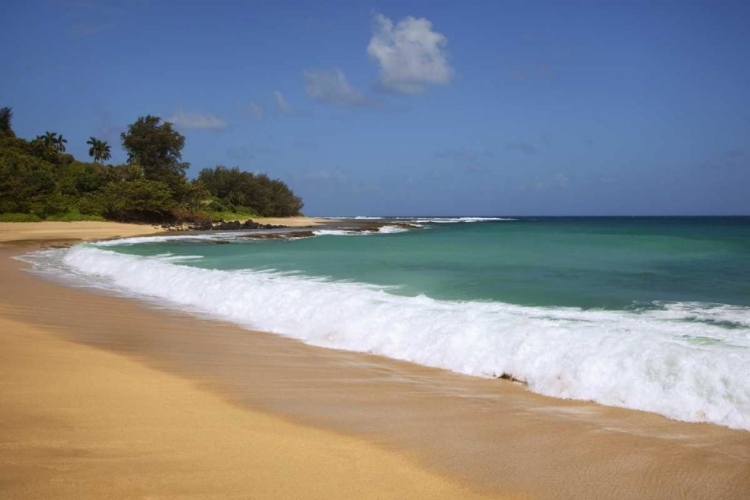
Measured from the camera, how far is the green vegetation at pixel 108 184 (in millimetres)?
40450

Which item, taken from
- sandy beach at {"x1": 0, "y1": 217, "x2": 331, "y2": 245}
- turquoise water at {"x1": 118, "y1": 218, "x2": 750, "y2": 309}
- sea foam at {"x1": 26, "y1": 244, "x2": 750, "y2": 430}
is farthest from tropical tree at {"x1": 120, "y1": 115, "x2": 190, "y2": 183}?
sea foam at {"x1": 26, "y1": 244, "x2": 750, "y2": 430}

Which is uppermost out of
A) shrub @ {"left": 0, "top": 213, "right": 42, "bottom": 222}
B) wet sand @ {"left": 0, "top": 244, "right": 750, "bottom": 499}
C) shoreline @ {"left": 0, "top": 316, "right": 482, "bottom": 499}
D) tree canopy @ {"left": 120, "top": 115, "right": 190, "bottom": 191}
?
tree canopy @ {"left": 120, "top": 115, "right": 190, "bottom": 191}

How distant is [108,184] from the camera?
157ft

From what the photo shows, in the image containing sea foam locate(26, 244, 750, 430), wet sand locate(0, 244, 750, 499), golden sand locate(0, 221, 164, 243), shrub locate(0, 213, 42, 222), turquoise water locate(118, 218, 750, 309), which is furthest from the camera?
shrub locate(0, 213, 42, 222)

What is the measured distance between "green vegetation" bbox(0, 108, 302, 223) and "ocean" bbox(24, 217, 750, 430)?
2724cm

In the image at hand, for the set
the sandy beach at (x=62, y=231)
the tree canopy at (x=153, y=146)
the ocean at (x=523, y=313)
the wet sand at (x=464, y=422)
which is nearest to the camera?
the wet sand at (x=464, y=422)

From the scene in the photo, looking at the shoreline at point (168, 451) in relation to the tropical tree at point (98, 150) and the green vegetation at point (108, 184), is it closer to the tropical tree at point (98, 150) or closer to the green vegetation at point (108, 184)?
Answer: the green vegetation at point (108, 184)

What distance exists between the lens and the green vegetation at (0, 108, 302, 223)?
40.5 m

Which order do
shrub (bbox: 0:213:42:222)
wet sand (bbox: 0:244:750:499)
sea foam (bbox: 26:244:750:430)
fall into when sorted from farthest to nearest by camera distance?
1. shrub (bbox: 0:213:42:222)
2. sea foam (bbox: 26:244:750:430)
3. wet sand (bbox: 0:244:750:499)

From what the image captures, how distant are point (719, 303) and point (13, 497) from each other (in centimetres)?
1050

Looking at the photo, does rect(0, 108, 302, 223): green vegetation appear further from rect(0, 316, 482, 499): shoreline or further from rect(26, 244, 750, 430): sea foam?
rect(0, 316, 482, 499): shoreline

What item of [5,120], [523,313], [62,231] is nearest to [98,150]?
[5,120]

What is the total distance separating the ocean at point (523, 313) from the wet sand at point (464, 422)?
39cm

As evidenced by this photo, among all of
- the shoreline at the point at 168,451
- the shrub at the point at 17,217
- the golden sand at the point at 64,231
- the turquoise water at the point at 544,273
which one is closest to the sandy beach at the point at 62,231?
the golden sand at the point at 64,231
